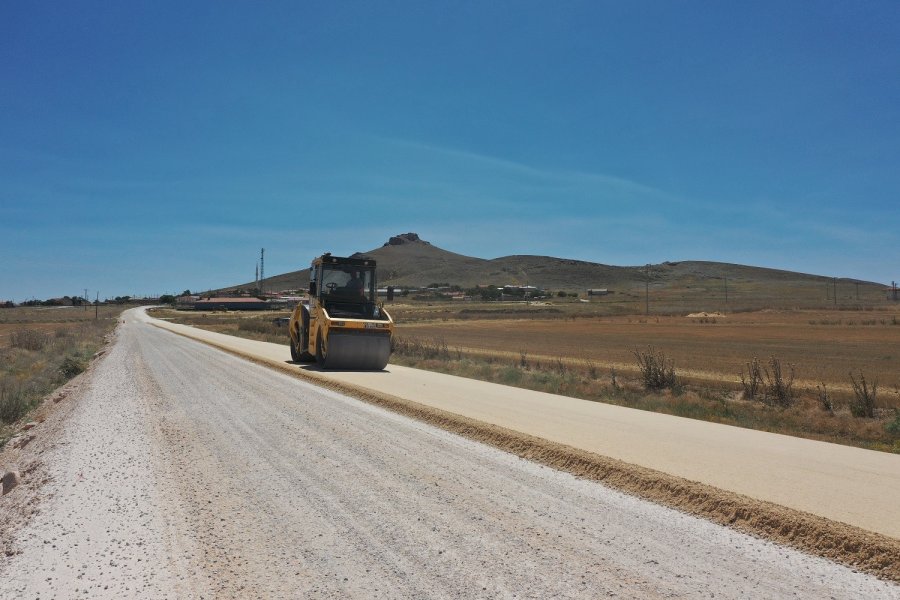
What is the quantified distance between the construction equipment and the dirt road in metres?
10.8

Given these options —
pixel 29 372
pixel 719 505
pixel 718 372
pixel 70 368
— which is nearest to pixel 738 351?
pixel 718 372

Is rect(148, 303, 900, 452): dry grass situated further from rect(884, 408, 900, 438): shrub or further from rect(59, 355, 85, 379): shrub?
rect(59, 355, 85, 379): shrub

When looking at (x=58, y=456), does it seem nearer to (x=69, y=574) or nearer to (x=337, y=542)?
(x=69, y=574)

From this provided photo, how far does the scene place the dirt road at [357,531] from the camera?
4906 mm

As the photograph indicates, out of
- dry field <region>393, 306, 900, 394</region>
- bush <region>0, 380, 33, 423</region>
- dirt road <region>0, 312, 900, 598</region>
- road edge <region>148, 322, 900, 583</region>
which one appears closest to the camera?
dirt road <region>0, 312, 900, 598</region>

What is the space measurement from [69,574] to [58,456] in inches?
198

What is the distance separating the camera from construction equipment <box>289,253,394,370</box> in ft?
69.6

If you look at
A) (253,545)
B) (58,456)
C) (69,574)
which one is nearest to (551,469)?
(253,545)

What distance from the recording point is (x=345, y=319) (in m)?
21.2

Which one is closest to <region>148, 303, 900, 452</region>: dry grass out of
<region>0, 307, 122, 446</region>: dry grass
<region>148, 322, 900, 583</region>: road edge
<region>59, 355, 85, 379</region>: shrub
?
<region>148, 322, 900, 583</region>: road edge

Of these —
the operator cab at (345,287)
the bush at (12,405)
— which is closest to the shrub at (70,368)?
the bush at (12,405)

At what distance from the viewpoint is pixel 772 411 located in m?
15.9

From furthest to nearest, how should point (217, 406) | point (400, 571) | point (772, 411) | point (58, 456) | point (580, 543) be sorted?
point (772, 411), point (217, 406), point (58, 456), point (580, 543), point (400, 571)

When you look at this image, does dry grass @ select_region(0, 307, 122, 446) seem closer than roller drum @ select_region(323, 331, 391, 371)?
Yes
